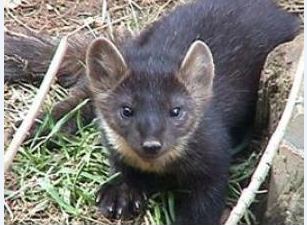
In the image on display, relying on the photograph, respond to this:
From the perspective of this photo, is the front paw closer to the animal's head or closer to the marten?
the marten

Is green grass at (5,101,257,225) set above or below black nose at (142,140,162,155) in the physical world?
below

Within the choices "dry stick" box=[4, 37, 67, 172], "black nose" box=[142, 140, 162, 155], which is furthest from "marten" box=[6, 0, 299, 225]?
"dry stick" box=[4, 37, 67, 172]

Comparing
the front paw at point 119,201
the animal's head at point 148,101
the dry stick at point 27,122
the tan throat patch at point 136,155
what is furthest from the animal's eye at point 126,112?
the dry stick at point 27,122

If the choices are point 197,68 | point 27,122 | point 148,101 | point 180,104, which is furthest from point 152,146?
point 27,122

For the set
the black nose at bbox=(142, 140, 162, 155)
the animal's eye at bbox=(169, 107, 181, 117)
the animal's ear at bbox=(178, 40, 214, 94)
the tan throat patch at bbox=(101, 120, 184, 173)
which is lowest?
the tan throat patch at bbox=(101, 120, 184, 173)

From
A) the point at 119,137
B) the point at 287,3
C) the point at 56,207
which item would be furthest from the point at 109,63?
the point at 287,3

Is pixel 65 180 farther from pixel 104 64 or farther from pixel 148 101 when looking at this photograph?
pixel 148 101

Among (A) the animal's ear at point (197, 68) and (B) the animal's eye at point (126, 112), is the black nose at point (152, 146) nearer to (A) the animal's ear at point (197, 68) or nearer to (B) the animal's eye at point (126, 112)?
(B) the animal's eye at point (126, 112)
